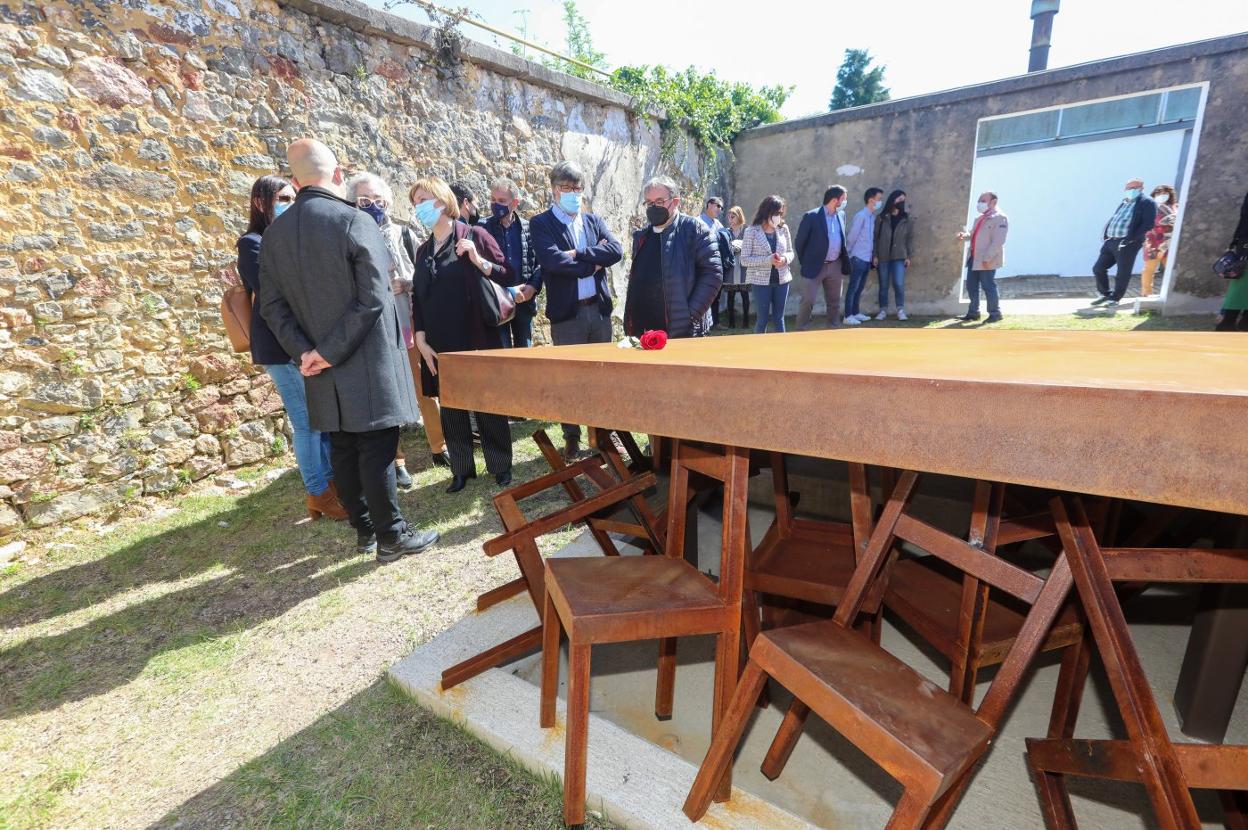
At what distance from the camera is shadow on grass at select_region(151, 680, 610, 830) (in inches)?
59.5

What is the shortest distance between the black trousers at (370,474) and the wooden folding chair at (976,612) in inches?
89.6

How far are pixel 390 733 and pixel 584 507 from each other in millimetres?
944

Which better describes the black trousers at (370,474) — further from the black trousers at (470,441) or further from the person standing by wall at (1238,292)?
the person standing by wall at (1238,292)

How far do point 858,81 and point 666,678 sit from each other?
1140 inches

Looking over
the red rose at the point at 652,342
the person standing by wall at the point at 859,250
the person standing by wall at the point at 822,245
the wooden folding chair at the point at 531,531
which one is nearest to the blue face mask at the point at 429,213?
the wooden folding chair at the point at 531,531

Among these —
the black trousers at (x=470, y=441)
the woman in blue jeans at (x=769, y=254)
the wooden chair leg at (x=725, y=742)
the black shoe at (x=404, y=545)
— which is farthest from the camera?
the woman in blue jeans at (x=769, y=254)

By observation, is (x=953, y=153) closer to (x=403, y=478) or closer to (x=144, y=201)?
(x=403, y=478)

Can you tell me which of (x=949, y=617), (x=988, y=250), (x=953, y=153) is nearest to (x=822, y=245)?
(x=988, y=250)

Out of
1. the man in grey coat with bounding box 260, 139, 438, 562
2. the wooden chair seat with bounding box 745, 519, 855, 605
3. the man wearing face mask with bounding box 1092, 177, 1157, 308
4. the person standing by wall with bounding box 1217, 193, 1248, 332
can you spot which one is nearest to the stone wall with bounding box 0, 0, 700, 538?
the man in grey coat with bounding box 260, 139, 438, 562

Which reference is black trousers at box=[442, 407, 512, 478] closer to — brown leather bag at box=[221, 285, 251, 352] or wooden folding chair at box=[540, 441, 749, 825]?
brown leather bag at box=[221, 285, 251, 352]

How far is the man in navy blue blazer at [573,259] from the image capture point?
12.4 ft

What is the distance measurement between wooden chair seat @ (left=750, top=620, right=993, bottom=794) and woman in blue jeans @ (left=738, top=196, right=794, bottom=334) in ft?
17.3

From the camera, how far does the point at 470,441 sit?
379 cm

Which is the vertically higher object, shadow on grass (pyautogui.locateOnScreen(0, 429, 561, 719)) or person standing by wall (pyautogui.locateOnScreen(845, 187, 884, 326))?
person standing by wall (pyautogui.locateOnScreen(845, 187, 884, 326))
